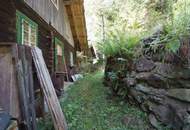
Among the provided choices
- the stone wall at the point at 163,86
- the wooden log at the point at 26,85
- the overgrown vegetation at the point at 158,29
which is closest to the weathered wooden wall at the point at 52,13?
the overgrown vegetation at the point at 158,29

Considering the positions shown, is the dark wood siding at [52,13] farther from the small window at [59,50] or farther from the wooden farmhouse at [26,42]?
the small window at [59,50]

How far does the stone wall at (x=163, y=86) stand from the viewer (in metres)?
3.92

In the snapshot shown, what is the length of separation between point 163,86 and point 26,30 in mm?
3991

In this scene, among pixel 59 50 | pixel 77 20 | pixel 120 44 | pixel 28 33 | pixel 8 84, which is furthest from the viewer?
pixel 77 20

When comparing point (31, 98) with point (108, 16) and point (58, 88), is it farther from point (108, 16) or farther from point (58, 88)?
point (108, 16)

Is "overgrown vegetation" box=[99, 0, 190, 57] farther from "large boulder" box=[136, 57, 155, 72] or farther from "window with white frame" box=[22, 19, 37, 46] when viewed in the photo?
"window with white frame" box=[22, 19, 37, 46]

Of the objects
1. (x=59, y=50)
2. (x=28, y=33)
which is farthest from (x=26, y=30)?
(x=59, y=50)

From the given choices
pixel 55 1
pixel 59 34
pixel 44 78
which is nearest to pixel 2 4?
pixel 44 78

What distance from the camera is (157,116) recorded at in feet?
14.1

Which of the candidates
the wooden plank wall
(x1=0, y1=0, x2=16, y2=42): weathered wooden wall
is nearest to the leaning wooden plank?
the wooden plank wall

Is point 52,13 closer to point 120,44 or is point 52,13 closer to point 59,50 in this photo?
point 59,50

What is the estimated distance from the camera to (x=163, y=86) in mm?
4324

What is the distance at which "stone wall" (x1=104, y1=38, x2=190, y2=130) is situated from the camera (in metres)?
3.92

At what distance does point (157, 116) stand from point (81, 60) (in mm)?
13267
